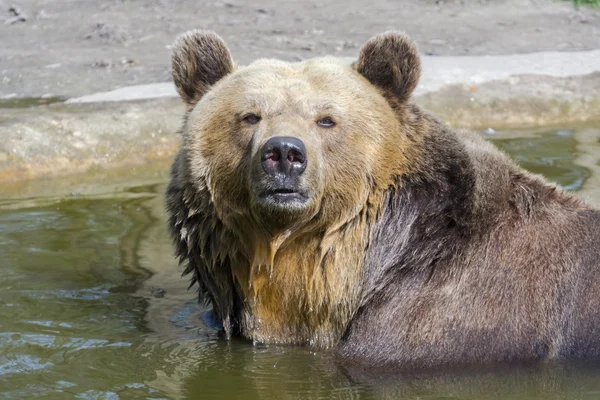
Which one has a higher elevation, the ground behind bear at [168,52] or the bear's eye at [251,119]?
the bear's eye at [251,119]

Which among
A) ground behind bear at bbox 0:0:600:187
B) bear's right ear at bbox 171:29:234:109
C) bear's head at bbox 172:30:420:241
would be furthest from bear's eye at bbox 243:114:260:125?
ground behind bear at bbox 0:0:600:187

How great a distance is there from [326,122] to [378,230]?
0.84 metres

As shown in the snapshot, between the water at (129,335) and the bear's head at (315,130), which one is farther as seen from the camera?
the bear's head at (315,130)

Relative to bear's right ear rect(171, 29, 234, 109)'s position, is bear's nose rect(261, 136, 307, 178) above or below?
below

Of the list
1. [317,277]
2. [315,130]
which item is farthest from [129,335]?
[315,130]

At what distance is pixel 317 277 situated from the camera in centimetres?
689

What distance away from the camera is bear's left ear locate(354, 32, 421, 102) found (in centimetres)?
693

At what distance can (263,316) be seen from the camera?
7.09 m

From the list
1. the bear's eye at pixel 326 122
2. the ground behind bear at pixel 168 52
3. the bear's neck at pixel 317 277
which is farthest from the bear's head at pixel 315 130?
the ground behind bear at pixel 168 52

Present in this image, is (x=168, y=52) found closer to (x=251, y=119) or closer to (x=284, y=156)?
(x=251, y=119)

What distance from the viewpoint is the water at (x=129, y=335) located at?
6.41 meters

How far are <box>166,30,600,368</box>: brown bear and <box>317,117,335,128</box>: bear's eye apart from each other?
11 millimetres

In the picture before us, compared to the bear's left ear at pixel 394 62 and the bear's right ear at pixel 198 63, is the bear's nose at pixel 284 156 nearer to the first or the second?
the bear's left ear at pixel 394 62

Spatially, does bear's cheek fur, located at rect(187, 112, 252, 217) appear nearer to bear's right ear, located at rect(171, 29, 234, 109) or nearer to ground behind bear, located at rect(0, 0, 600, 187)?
bear's right ear, located at rect(171, 29, 234, 109)
